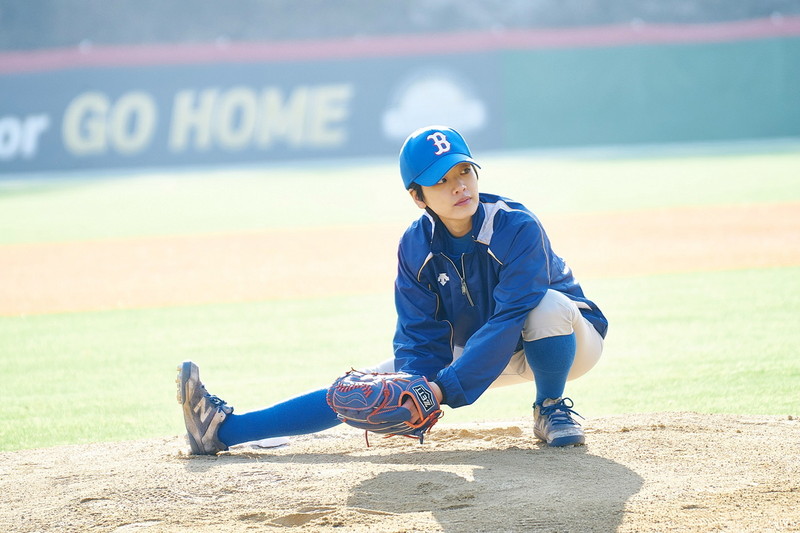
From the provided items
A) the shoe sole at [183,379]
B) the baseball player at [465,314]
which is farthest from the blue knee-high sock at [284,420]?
the shoe sole at [183,379]

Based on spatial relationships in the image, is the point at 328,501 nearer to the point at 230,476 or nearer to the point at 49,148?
the point at 230,476

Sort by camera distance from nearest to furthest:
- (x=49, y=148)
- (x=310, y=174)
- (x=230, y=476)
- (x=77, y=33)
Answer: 1. (x=230, y=476)
2. (x=310, y=174)
3. (x=49, y=148)
4. (x=77, y=33)

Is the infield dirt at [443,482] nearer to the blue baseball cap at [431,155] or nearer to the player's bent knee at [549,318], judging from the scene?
the player's bent knee at [549,318]

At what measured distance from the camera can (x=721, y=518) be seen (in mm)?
2836

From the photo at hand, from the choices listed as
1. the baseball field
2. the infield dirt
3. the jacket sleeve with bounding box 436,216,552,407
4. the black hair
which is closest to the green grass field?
the baseball field

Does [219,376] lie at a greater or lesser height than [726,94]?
lesser

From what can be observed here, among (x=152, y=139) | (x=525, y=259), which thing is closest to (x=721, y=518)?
(x=525, y=259)

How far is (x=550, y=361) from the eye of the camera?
3619 millimetres

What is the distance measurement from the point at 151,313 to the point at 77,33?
964 inches

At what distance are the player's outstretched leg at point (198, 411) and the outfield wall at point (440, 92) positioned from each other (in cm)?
2034

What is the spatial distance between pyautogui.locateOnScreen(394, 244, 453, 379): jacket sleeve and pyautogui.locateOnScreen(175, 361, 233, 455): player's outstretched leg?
2.39 ft

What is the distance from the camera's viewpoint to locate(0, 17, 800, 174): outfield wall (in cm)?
2342

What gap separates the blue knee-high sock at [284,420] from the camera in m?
3.72

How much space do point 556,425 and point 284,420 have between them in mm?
1023
